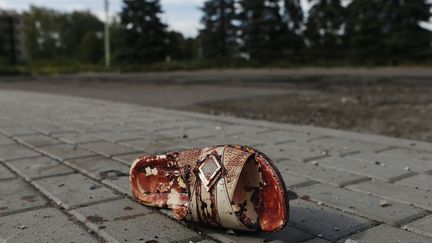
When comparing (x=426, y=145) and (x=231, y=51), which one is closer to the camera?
(x=426, y=145)

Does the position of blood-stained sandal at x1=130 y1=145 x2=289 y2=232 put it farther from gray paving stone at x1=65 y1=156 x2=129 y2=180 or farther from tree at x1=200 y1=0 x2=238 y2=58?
tree at x1=200 y1=0 x2=238 y2=58

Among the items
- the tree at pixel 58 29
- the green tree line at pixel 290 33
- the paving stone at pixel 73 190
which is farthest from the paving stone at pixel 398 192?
the tree at pixel 58 29

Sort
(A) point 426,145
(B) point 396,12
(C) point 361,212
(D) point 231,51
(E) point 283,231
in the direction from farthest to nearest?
1. (D) point 231,51
2. (B) point 396,12
3. (A) point 426,145
4. (C) point 361,212
5. (E) point 283,231

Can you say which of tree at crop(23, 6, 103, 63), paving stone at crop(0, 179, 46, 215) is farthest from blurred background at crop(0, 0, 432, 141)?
tree at crop(23, 6, 103, 63)

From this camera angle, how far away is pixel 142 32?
42031 millimetres

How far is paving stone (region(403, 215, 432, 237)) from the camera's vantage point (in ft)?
8.55

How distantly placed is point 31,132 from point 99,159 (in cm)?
191

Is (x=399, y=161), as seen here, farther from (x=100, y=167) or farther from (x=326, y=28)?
(x=326, y=28)

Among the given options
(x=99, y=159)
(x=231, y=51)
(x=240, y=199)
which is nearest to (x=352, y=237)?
(x=240, y=199)

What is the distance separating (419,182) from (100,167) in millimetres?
2360

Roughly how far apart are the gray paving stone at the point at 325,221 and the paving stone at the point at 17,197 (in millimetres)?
1521

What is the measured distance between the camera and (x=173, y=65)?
35.0 meters

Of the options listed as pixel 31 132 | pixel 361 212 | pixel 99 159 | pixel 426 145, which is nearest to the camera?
pixel 361 212

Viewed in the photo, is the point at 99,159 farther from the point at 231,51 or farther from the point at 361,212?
the point at 231,51
